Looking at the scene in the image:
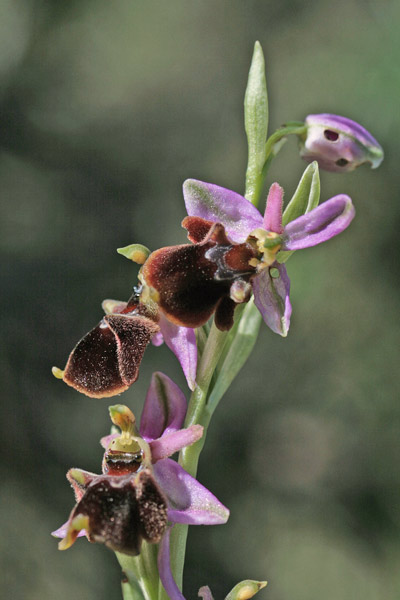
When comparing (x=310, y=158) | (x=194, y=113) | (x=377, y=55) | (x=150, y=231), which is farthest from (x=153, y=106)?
(x=310, y=158)

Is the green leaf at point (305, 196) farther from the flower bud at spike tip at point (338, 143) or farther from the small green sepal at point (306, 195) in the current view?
the flower bud at spike tip at point (338, 143)

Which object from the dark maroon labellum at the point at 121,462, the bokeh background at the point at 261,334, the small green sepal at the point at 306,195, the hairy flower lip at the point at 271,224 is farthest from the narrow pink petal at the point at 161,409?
the bokeh background at the point at 261,334

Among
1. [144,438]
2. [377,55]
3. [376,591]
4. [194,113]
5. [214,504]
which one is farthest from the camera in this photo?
[194,113]

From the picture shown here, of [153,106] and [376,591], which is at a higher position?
[153,106]

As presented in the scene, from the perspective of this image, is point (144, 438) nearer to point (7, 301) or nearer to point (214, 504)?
Result: point (214, 504)

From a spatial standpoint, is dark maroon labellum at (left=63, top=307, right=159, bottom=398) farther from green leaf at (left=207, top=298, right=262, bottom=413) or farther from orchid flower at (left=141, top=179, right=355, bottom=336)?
green leaf at (left=207, top=298, right=262, bottom=413)
